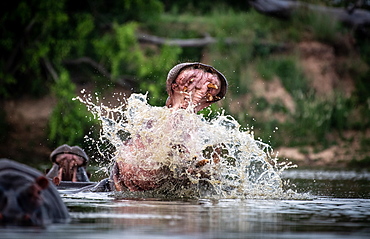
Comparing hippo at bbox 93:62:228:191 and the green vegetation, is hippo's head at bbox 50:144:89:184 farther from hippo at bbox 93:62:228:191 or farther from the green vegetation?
the green vegetation

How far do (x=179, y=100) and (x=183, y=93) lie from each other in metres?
0.07

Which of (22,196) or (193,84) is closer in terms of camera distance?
(22,196)

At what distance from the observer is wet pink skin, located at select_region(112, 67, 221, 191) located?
21.8 feet

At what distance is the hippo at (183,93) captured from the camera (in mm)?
6691

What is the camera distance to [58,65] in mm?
23062

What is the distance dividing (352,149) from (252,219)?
16.6 m

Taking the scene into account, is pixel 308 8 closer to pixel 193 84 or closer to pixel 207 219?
pixel 193 84

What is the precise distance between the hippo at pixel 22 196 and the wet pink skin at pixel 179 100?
7.12 feet

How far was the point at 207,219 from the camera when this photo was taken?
16.3 feet

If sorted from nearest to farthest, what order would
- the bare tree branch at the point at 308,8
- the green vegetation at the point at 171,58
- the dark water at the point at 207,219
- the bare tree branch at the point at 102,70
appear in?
1. the dark water at the point at 207,219
2. the green vegetation at the point at 171,58
3. the bare tree branch at the point at 102,70
4. the bare tree branch at the point at 308,8

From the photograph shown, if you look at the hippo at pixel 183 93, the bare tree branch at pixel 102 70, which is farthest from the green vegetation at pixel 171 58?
the hippo at pixel 183 93

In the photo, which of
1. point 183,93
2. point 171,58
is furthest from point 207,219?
point 171,58

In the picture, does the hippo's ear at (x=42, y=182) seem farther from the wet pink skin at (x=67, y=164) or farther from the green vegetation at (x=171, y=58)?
the green vegetation at (x=171, y=58)

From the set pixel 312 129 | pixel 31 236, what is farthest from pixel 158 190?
pixel 312 129
